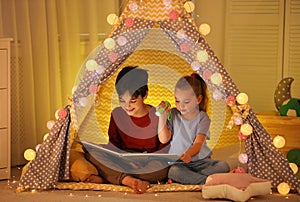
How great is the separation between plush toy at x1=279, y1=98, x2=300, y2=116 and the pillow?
1014 mm

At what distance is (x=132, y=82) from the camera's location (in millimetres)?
3646

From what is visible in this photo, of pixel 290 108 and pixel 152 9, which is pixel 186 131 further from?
pixel 290 108

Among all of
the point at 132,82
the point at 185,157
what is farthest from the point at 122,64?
the point at 185,157

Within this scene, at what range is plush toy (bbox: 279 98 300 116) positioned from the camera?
14.0 ft

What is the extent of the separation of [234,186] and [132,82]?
2.71 ft

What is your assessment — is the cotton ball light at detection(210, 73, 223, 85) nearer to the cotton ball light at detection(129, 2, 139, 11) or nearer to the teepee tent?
the teepee tent

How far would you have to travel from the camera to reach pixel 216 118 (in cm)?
387

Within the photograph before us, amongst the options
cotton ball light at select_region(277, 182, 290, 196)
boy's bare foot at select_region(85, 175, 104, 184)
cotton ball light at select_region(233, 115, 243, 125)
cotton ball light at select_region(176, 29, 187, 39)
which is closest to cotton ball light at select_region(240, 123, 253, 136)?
cotton ball light at select_region(233, 115, 243, 125)

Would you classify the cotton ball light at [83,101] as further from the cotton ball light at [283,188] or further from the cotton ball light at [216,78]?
the cotton ball light at [283,188]

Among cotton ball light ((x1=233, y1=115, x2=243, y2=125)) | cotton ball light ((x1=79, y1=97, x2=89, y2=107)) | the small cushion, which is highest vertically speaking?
cotton ball light ((x1=79, y1=97, x2=89, y2=107))

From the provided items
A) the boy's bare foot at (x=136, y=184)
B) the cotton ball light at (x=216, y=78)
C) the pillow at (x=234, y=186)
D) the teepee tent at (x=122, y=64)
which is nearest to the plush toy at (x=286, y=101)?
the teepee tent at (x=122, y=64)

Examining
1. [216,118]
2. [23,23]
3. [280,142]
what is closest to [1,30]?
[23,23]

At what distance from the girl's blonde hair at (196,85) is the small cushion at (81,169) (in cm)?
65

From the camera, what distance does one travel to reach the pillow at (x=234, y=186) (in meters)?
3.26
